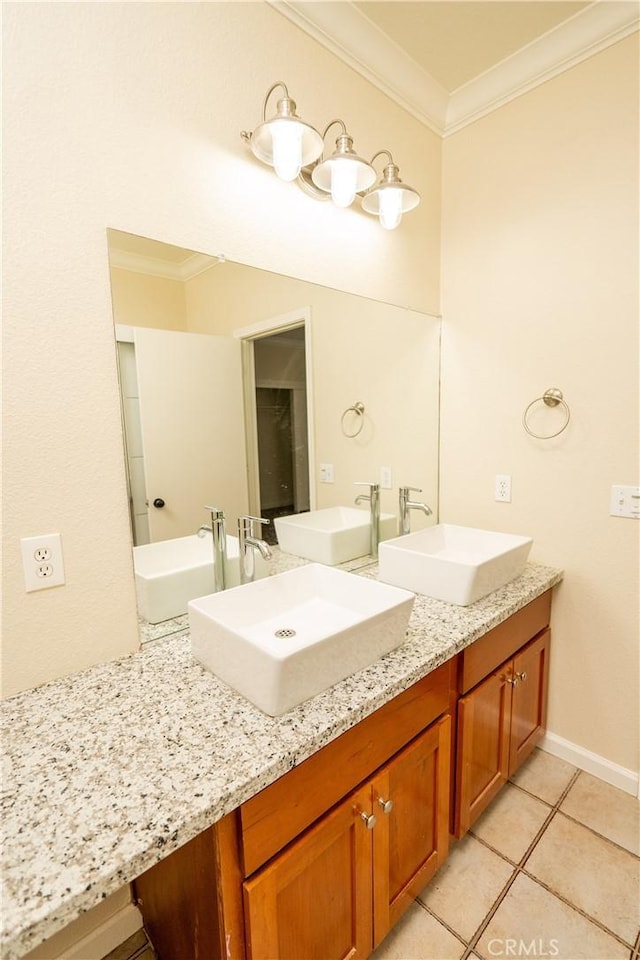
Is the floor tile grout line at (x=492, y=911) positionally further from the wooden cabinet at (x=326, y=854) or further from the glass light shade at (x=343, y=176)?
the glass light shade at (x=343, y=176)

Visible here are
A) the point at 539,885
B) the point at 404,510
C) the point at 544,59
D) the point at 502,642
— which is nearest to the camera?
the point at 539,885

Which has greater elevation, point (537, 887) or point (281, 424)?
point (281, 424)

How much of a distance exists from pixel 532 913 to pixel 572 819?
0.40 meters

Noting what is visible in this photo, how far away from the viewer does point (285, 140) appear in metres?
1.17

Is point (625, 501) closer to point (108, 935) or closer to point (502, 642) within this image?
point (502, 642)

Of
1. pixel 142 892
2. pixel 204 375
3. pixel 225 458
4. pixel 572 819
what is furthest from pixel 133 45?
pixel 572 819

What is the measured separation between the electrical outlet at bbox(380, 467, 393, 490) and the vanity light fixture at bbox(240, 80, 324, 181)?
1091mm

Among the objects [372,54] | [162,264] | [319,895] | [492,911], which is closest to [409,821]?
[319,895]

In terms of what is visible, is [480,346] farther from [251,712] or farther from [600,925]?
[600,925]

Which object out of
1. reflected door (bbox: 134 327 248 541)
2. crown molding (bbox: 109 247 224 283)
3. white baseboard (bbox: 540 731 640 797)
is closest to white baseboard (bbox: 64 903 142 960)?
reflected door (bbox: 134 327 248 541)

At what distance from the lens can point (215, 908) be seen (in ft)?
2.57

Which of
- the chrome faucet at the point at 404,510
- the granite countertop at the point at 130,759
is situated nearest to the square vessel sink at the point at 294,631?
the granite countertop at the point at 130,759

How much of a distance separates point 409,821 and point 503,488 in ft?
4.03

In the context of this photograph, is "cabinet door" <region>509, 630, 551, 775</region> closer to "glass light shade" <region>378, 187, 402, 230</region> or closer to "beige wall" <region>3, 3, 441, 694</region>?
"beige wall" <region>3, 3, 441, 694</region>
